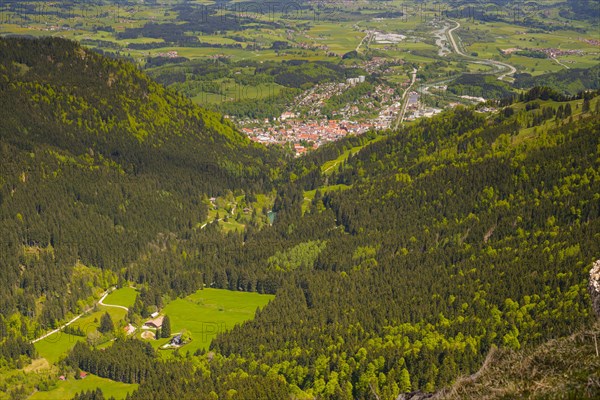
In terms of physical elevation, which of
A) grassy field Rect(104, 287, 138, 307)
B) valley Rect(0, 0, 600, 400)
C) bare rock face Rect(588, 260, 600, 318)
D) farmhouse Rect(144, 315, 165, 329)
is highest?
bare rock face Rect(588, 260, 600, 318)

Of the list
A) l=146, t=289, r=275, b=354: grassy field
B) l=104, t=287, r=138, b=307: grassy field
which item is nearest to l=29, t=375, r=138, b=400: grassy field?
l=146, t=289, r=275, b=354: grassy field

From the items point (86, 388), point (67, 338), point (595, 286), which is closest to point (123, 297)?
point (67, 338)

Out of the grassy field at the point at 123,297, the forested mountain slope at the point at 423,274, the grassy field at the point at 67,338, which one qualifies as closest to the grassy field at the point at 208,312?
the forested mountain slope at the point at 423,274

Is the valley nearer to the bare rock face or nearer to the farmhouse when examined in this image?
the farmhouse

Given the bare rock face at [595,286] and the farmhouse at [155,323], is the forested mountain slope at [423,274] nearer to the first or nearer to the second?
the farmhouse at [155,323]

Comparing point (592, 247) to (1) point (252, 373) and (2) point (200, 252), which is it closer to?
(1) point (252, 373)
